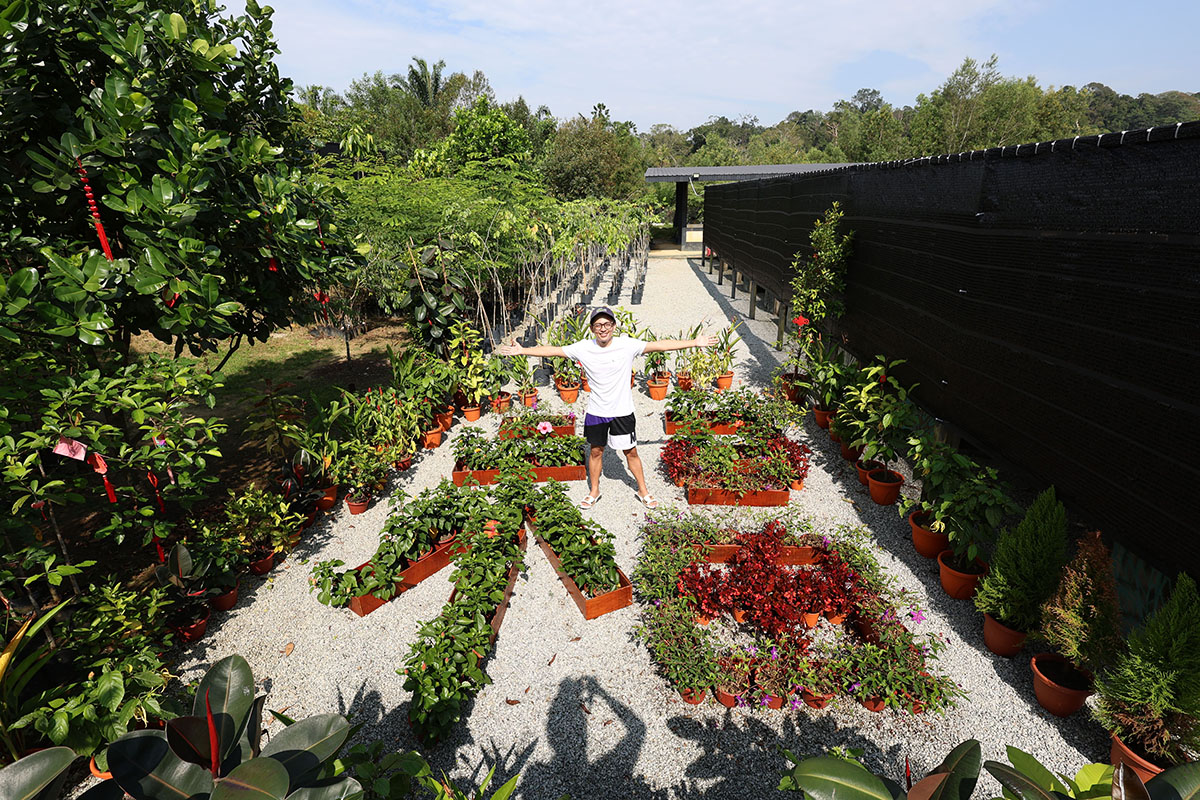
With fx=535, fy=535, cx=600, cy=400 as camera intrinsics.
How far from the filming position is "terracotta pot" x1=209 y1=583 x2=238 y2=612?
359cm

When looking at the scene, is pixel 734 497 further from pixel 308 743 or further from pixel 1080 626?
pixel 308 743

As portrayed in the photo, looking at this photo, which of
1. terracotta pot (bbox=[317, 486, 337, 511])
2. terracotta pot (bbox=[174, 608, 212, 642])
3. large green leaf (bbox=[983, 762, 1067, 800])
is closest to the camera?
large green leaf (bbox=[983, 762, 1067, 800])

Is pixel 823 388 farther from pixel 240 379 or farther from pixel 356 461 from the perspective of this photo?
pixel 240 379

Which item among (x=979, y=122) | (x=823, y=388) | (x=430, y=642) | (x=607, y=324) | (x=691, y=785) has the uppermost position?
(x=979, y=122)

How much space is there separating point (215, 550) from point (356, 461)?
4.33 ft

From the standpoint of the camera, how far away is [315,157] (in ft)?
14.5

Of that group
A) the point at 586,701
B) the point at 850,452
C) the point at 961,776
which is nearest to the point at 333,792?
the point at 961,776

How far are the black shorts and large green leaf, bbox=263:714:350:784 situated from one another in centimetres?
341

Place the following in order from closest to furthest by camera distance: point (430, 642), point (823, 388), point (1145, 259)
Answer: point (1145, 259) → point (430, 642) → point (823, 388)

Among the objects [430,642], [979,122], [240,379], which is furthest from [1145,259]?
[979,122]

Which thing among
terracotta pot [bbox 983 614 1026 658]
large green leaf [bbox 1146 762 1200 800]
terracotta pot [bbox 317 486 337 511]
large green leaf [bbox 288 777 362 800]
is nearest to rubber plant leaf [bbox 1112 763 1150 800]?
large green leaf [bbox 1146 762 1200 800]

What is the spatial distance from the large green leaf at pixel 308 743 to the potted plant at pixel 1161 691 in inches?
122

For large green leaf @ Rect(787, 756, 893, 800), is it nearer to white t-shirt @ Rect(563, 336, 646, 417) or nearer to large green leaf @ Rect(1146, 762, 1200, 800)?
large green leaf @ Rect(1146, 762, 1200, 800)

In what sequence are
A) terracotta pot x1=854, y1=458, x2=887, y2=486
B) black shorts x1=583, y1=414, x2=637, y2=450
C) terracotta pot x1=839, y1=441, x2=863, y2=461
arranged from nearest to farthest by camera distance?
black shorts x1=583, y1=414, x2=637, y2=450
terracotta pot x1=854, y1=458, x2=887, y2=486
terracotta pot x1=839, y1=441, x2=863, y2=461
